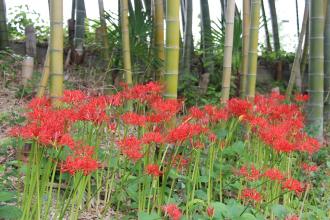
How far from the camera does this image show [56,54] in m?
2.24

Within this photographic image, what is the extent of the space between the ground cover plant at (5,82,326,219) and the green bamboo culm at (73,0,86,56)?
4.30 metres

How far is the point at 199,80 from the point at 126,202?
425 centimetres

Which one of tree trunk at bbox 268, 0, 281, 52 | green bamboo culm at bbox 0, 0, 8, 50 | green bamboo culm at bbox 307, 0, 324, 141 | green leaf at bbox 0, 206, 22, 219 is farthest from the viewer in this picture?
tree trunk at bbox 268, 0, 281, 52

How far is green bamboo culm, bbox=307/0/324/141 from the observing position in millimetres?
3844

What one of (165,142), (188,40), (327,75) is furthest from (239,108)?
(188,40)

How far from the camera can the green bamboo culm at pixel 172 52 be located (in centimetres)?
257

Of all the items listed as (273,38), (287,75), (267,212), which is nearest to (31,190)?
(267,212)

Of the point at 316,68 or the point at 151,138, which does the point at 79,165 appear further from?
the point at 316,68

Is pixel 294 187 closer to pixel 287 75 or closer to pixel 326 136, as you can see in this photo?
pixel 326 136

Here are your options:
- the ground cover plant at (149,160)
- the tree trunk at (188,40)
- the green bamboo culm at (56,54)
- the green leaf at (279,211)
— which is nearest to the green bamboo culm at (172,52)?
the ground cover plant at (149,160)

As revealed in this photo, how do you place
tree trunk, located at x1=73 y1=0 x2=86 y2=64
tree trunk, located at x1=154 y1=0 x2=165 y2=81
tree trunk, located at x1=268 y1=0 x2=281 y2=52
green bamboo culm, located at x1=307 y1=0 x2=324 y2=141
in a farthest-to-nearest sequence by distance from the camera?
tree trunk, located at x1=268 y1=0 x2=281 y2=52
tree trunk, located at x1=73 y1=0 x2=86 y2=64
tree trunk, located at x1=154 y1=0 x2=165 y2=81
green bamboo culm, located at x1=307 y1=0 x2=324 y2=141

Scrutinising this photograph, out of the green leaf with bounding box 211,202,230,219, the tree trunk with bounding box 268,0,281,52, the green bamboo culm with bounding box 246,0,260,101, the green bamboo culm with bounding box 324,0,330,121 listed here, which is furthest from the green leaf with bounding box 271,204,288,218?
the tree trunk with bounding box 268,0,281,52

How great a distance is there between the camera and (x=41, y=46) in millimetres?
7031

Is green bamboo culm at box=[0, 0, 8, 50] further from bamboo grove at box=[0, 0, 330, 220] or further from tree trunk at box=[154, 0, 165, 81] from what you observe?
tree trunk at box=[154, 0, 165, 81]
